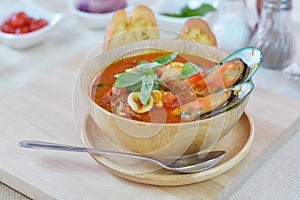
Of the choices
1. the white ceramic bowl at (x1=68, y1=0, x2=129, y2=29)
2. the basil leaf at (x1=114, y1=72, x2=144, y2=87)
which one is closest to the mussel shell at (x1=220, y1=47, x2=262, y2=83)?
the basil leaf at (x1=114, y1=72, x2=144, y2=87)

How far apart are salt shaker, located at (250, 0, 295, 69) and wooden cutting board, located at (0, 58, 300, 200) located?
19 centimetres

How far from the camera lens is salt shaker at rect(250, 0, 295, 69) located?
154cm

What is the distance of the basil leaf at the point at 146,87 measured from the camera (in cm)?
105

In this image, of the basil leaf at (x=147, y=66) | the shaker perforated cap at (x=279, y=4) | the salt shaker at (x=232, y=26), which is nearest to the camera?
the basil leaf at (x=147, y=66)

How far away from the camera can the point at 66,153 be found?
46.4 inches

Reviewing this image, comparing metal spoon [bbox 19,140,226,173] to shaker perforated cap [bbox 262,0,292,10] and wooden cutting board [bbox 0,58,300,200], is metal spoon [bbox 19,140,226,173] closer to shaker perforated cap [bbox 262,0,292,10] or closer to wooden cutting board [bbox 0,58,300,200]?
wooden cutting board [bbox 0,58,300,200]

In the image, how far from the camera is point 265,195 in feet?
3.64

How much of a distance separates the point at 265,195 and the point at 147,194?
10.0 inches

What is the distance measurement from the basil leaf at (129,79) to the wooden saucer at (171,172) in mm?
163

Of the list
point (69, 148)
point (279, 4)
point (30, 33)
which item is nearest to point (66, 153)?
point (69, 148)

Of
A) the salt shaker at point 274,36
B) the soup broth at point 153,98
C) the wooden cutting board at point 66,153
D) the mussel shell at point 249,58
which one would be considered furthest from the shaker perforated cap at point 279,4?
the soup broth at point 153,98

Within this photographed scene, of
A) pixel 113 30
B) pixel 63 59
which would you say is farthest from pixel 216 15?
pixel 63 59

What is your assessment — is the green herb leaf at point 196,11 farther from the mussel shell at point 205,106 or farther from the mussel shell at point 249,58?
the mussel shell at point 205,106

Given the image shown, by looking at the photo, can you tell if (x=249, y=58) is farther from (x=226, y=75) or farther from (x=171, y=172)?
(x=171, y=172)
